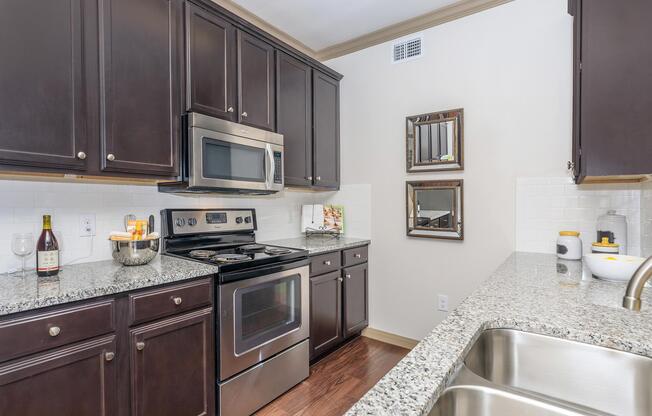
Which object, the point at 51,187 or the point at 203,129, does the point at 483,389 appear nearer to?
the point at 203,129

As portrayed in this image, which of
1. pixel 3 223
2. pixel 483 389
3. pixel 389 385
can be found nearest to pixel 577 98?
pixel 483 389

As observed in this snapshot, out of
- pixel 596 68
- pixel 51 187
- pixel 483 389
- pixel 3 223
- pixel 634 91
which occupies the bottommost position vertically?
pixel 483 389

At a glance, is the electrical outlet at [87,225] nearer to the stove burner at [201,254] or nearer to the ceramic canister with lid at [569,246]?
the stove burner at [201,254]

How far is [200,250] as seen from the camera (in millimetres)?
2172

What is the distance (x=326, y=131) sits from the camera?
9.82 ft

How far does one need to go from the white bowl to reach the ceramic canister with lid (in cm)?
53

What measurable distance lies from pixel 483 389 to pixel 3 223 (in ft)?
6.63

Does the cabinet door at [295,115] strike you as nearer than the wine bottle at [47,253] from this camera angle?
No

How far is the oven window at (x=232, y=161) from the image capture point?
1937 mm

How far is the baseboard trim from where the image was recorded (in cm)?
279

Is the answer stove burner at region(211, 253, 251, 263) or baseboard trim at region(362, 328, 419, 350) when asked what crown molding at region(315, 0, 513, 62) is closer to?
stove burner at region(211, 253, 251, 263)

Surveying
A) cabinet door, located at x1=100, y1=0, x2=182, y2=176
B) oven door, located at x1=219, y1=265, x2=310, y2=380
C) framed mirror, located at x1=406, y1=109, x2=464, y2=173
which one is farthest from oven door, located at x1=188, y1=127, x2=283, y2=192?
framed mirror, located at x1=406, y1=109, x2=464, y2=173

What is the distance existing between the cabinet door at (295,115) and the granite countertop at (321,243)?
49 cm

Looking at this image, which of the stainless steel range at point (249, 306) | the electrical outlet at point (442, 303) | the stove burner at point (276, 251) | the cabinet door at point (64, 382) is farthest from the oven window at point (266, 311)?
the electrical outlet at point (442, 303)
